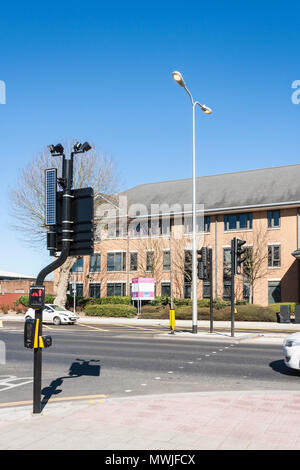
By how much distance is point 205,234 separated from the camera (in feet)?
141

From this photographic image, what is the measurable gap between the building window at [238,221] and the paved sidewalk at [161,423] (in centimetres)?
3276

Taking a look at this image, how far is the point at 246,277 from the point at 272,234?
13.5ft

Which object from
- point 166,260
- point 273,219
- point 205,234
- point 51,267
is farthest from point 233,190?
point 51,267

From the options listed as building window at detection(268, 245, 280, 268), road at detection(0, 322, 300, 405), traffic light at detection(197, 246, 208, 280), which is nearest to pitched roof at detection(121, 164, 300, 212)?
building window at detection(268, 245, 280, 268)

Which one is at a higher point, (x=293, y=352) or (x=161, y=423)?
(x=293, y=352)

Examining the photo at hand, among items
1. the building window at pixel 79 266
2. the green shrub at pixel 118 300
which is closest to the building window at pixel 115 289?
the green shrub at pixel 118 300

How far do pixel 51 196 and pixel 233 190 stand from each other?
1427 inches

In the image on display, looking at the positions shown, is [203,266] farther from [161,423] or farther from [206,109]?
[161,423]

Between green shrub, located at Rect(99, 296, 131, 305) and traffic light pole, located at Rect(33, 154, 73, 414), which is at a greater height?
traffic light pole, located at Rect(33, 154, 73, 414)

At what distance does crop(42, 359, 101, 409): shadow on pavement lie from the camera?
9750mm

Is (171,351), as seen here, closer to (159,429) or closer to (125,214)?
(159,429)

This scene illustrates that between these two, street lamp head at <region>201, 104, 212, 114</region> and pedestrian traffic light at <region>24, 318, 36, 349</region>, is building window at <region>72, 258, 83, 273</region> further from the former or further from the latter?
pedestrian traffic light at <region>24, 318, 36, 349</region>

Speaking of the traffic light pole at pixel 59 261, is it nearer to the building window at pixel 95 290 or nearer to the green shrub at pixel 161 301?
the green shrub at pixel 161 301

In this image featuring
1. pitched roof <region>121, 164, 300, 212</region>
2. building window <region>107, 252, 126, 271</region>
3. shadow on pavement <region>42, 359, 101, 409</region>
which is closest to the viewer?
shadow on pavement <region>42, 359, 101, 409</region>
